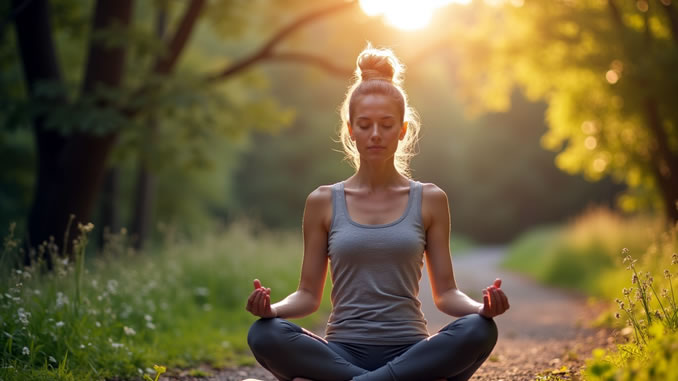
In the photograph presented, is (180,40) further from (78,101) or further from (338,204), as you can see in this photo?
(338,204)

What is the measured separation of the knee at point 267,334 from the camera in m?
3.51

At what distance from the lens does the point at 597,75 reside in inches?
465

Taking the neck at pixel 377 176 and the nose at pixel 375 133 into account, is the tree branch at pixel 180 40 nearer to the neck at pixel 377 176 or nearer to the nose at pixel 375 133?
the neck at pixel 377 176

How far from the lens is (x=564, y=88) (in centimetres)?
1354

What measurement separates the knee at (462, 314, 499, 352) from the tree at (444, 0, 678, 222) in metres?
8.15

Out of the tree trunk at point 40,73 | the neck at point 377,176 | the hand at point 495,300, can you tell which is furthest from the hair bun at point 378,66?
the tree trunk at point 40,73

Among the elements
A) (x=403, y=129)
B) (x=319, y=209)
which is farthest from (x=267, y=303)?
(x=403, y=129)

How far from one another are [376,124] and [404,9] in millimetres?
8343

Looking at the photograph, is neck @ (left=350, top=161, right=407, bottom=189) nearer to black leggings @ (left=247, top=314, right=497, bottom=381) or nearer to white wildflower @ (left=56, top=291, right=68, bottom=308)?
black leggings @ (left=247, top=314, right=497, bottom=381)

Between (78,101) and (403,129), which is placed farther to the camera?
(78,101)

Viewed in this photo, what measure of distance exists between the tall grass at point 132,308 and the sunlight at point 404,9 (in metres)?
4.49

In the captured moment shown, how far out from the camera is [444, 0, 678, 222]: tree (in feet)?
35.5

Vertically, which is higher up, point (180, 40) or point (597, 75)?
point (597, 75)

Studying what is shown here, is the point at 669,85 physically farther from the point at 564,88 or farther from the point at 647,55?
the point at 564,88
